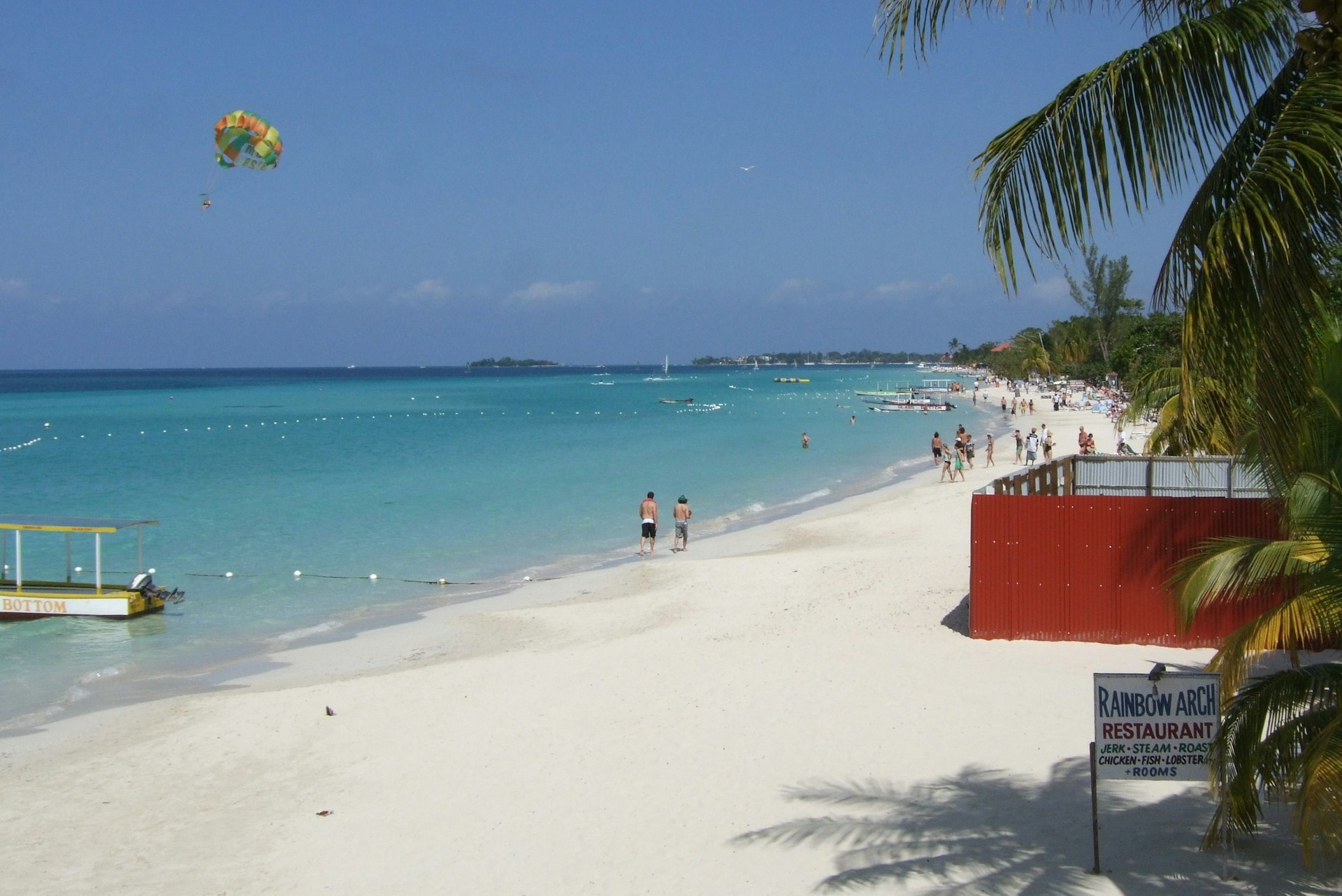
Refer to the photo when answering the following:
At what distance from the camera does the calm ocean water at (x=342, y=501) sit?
1681 centimetres

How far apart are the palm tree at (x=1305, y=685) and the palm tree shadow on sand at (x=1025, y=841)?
0.78ft

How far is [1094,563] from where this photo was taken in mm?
11359

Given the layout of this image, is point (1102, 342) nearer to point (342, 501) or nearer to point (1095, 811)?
point (342, 501)

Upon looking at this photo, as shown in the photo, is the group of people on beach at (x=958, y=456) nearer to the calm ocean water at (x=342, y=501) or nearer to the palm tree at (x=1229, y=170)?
the calm ocean water at (x=342, y=501)

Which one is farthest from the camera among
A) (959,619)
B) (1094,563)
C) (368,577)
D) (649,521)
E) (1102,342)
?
(1102,342)

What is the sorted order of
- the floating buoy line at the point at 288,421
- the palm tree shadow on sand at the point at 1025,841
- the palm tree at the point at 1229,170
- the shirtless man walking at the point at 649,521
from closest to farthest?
1. the palm tree at the point at 1229,170
2. the palm tree shadow on sand at the point at 1025,841
3. the shirtless man walking at the point at 649,521
4. the floating buoy line at the point at 288,421

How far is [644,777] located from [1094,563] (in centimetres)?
528

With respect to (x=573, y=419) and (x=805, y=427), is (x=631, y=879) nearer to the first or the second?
(x=805, y=427)

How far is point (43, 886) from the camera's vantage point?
25.2 ft

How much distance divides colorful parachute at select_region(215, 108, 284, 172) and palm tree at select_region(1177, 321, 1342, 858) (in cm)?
2336

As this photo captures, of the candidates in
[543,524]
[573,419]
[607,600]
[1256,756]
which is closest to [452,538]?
[543,524]

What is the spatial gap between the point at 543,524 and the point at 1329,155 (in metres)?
25.8

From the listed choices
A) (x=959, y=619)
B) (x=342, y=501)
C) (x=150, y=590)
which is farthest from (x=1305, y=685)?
(x=342, y=501)

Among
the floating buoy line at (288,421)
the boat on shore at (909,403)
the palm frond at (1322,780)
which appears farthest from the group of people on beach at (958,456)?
the floating buoy line at (288,421)
